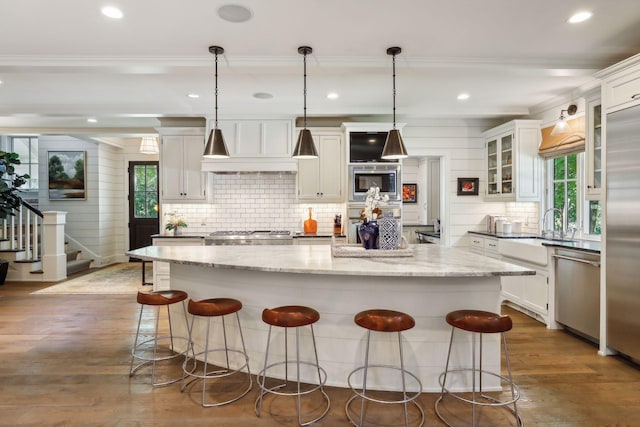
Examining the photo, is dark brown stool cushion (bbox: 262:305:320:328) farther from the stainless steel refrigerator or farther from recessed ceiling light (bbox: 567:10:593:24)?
recessed ceiling light (bbox: 567:10:593:24)

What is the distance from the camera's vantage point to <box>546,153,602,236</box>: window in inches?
167

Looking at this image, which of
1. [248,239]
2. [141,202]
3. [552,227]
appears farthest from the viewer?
[141,202]

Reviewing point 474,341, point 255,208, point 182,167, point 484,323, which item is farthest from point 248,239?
point 484,323

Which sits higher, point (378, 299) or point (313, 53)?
point (313, 53)

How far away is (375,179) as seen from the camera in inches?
208

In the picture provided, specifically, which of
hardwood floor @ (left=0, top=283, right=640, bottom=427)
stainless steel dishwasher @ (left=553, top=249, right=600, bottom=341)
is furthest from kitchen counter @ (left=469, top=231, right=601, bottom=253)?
hardwood floor @ (left=0, top=283, right=640, bottom=427)

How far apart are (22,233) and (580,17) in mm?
8742

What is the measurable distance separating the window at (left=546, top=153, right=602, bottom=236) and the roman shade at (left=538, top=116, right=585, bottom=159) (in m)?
0.11

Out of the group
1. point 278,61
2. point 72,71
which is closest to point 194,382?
point 278,61

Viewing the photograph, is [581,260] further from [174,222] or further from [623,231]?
[174,222]

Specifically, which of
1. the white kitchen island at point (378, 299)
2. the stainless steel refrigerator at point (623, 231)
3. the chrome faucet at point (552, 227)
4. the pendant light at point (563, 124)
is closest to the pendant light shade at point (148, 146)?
the white kitchen island at point (378, 299)

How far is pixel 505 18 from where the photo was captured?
2.70 meters

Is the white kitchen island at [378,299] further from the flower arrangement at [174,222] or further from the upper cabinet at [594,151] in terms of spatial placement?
the flower arrangement at [174,222]

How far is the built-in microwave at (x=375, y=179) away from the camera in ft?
17.2
